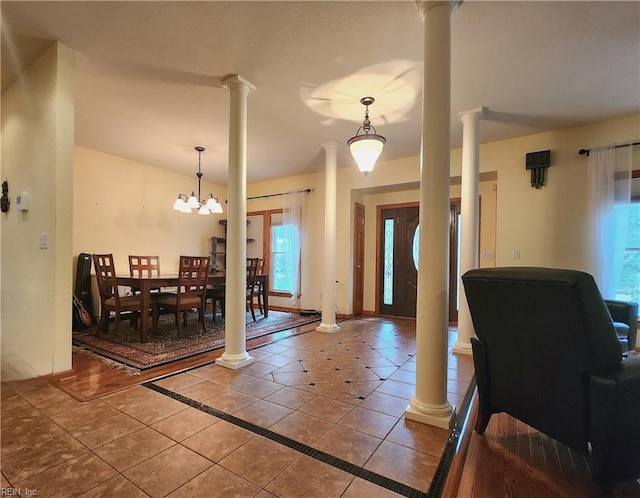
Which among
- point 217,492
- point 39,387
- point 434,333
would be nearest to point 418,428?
point 434,333

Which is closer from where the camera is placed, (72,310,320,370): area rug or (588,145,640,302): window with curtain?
(72,310,320,370): area rug

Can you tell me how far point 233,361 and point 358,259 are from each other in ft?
10.9

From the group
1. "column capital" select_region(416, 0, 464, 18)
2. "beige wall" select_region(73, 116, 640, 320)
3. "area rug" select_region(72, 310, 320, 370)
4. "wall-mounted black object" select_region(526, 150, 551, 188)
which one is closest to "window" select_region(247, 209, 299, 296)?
"beige wall" select_region(73, 116, 640, 320)

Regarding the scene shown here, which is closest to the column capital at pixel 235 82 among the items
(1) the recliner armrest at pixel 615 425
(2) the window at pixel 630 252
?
(1) the recliner armrest at pixel 615 425

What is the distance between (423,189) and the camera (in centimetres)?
202

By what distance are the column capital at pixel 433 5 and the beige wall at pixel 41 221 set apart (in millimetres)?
2681

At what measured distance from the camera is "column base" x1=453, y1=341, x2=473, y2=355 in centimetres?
346

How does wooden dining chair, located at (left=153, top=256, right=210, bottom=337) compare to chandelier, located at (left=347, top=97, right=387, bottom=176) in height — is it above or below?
below

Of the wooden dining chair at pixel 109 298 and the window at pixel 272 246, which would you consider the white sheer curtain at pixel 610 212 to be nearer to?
the window at pixel 272 246

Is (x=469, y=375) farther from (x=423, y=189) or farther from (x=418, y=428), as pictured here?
(x=423, y=189)

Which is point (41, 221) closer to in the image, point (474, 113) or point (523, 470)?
point (523, 470)

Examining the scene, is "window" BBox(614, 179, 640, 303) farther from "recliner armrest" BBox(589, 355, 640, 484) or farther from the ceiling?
"recliner armrest" BBox(589, 355, 640, 484)

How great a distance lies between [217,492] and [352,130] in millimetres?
3782

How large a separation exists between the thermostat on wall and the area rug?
1487mm
